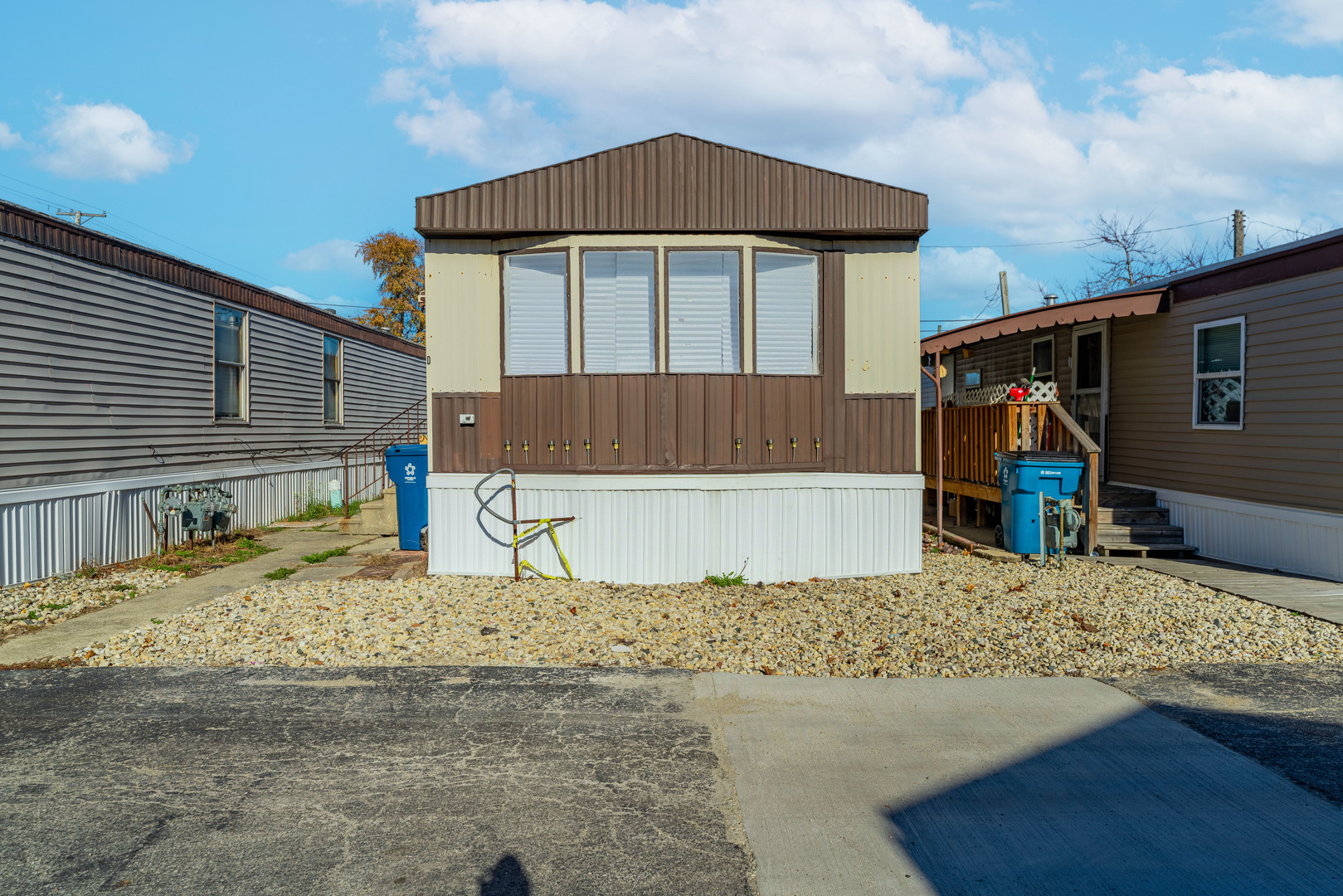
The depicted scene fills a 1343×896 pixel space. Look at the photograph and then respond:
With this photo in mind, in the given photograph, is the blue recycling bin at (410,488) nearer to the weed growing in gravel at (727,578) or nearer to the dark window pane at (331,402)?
the weed growing in gravel at (727,578)

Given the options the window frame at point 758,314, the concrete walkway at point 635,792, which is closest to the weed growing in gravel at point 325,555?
the concrete walkway at point 635,792

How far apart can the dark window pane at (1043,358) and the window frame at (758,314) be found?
21.7 feet

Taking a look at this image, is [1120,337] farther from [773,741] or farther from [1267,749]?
[773,741]

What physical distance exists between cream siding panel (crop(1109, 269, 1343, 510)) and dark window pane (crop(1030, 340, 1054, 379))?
5.44 feet

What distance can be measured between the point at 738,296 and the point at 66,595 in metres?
7.03

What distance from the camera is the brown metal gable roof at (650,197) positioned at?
8.30m

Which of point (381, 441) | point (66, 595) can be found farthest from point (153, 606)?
point (381, 441)

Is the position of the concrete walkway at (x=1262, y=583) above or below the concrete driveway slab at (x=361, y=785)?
above

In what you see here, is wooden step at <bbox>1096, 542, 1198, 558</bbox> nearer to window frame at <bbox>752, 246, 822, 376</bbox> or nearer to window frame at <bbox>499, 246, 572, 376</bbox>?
window frame at <bbox>752, 246, 822, 376</bbox>

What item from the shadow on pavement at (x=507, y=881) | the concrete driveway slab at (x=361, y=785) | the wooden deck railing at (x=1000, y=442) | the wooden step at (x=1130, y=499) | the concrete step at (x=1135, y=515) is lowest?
the shadow on pavement at (x=507, y=881)

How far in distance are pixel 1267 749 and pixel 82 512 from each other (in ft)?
34.7

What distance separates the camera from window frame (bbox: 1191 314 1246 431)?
9.48 m

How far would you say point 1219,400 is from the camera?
390 inches

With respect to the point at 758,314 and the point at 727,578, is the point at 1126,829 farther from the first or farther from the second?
the point at 758,314
